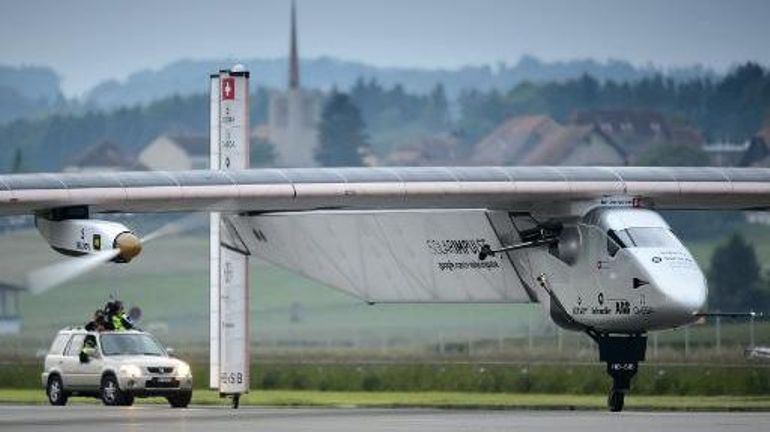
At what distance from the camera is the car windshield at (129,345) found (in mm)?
49281

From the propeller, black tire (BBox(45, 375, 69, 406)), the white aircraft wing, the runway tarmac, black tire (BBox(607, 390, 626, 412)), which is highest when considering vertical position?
the white aircraft wing

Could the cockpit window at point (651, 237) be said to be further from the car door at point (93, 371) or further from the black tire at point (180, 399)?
the car door at point (93, 371)

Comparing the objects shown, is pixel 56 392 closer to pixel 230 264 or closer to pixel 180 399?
pixel 180 399

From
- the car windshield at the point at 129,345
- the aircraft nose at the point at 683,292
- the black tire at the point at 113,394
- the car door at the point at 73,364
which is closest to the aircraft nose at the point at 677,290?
the aircraft nose at the point at 683,292

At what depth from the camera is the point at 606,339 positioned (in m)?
48.0

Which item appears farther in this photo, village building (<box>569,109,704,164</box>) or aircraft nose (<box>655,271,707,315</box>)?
village building (<box>569,109,704,164</box>)

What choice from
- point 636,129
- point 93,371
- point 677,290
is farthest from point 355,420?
point 636,129

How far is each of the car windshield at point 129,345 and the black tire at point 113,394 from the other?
65 cm

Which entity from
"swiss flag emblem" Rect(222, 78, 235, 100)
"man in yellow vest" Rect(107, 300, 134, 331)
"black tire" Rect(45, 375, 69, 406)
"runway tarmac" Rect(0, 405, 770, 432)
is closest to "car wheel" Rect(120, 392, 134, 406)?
"runway tarmac" Rect(0, 405, 770, 432)

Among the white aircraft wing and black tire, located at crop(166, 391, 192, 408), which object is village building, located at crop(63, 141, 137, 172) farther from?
the white aircraft wing

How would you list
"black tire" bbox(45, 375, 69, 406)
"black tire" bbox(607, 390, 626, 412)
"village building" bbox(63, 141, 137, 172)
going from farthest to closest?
1. "village building" bbox(63, 141, 137, 172)
2. "black tire" bbox(45, 375, 69, 406)
3. "black tire" bbox(607, 390, 626, 412)

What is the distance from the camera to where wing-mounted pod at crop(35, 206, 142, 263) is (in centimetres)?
4488

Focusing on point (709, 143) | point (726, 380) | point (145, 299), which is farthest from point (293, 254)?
point (709, 143)

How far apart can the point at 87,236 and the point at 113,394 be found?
4.57 metres
